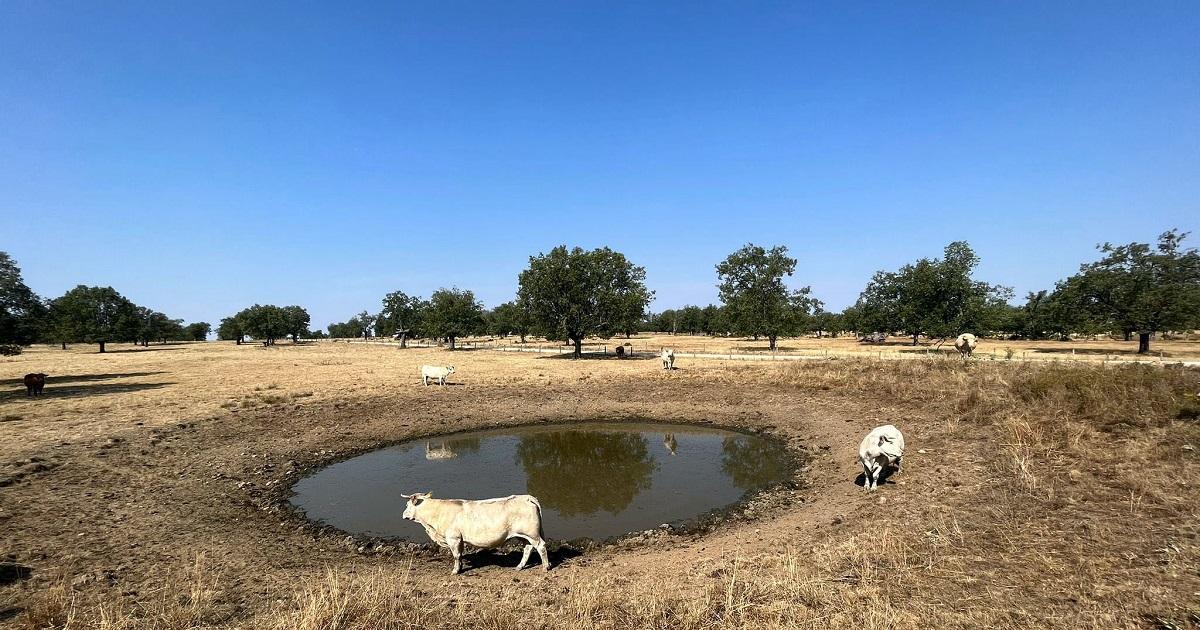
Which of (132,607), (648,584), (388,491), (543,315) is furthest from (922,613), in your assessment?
(543,315)

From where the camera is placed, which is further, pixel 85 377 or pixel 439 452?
pixel 85 377

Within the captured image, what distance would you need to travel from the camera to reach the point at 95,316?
84938mm

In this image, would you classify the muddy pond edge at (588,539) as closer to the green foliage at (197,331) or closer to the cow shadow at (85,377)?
the cow shadow at (85,377)

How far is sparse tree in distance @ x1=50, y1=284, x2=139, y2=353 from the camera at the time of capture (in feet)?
253

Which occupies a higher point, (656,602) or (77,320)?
(77,320)

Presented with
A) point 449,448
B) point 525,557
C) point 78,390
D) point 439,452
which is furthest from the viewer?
point 78,390

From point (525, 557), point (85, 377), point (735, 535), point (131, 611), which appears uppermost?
point (85, 377)

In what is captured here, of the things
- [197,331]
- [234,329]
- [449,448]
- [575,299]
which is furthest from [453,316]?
[197,331]

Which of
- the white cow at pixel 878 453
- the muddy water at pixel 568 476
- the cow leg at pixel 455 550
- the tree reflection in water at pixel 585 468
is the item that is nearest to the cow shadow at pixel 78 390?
the muddy water at pixel 568 476

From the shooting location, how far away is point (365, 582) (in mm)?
7672

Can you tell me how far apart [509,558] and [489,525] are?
1448 millimetres

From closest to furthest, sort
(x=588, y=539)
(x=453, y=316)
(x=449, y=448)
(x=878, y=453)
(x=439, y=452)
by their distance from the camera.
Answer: (x=588, y=539)
(x=878, y=453)
(x=439, y=452)
(x=449, y=448)
(x=453, y=316)

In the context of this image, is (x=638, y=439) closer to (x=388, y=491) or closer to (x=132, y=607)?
(x=388, y=491)

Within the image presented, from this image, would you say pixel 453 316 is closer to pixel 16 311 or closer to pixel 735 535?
pixel 16 311
